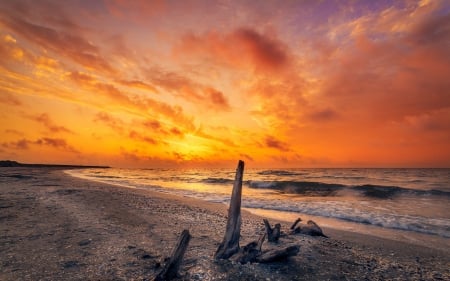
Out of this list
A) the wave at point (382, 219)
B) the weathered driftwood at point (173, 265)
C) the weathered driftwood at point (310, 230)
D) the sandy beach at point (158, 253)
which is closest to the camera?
the weathered driftwood at point (173, 265)

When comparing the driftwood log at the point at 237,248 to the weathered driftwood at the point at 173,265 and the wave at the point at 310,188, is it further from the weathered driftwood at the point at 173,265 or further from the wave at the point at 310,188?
the wave at the point at 310,188

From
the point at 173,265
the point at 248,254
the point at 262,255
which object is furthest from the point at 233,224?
the point at 173,265

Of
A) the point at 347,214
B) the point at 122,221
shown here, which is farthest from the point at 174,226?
the point at 347,214

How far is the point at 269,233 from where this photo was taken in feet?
29.3

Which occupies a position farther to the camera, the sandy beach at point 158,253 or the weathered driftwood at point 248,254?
the weathered driftwood at point 248,254

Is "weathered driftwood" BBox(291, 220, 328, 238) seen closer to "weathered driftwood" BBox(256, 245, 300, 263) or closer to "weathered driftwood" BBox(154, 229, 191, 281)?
"weathered driftwood" BBox(256, 245, 300, 263)

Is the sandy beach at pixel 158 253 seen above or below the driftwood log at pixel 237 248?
below

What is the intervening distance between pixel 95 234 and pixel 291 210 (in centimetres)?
1327

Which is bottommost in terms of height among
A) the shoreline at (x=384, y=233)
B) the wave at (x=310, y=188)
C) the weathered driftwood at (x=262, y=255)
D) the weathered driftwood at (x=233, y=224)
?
the wave at (x=310, y=188)

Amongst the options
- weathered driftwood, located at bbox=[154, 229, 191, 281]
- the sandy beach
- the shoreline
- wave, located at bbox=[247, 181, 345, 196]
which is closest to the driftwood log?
the sandy beach

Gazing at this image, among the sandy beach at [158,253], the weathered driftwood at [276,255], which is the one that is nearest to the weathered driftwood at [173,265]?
the sandy beach at [158,253]

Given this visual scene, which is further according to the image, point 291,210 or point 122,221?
point 291,210

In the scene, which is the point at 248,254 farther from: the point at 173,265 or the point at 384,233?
the point at 384,233

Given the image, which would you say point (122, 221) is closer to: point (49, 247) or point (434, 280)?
point (49, 247)
